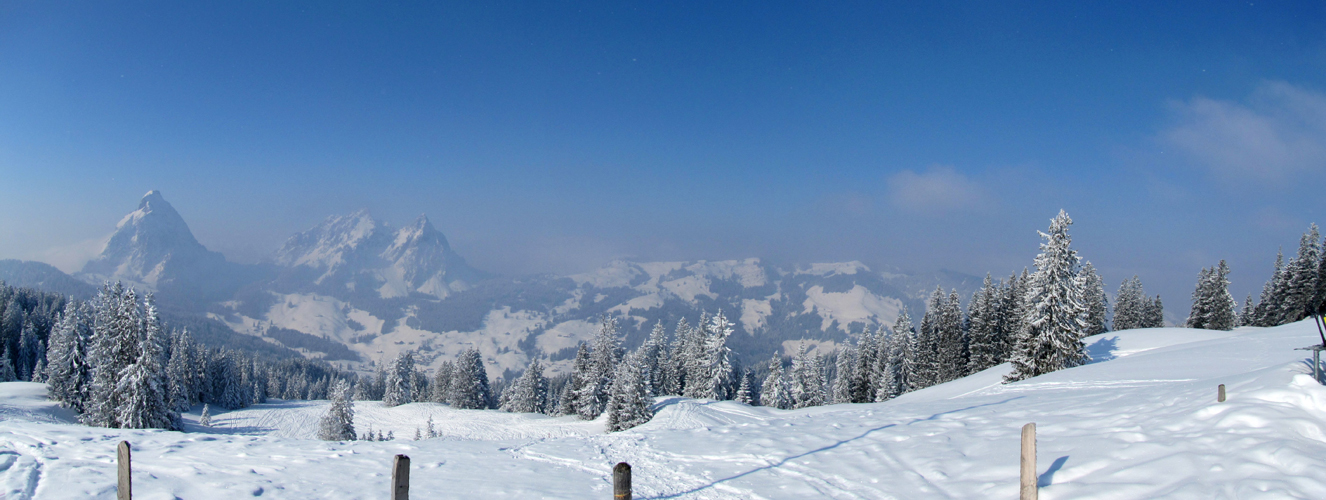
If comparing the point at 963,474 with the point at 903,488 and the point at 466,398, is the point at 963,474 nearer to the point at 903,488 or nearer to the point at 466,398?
the point at 903,488

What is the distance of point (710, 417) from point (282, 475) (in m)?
28.8

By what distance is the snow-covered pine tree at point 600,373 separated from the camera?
54.2 meters

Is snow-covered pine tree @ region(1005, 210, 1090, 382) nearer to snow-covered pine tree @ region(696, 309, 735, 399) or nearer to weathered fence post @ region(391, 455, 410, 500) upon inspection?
snow-covered pine tree @ region(696, 309, 735, 399)

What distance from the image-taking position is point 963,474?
35.9 ft

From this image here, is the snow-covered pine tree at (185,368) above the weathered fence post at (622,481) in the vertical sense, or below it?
below

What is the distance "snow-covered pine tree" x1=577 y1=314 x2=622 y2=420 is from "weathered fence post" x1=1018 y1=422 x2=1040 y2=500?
155 ft

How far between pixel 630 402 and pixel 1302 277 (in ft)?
218

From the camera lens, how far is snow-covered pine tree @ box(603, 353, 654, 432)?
1626 inches

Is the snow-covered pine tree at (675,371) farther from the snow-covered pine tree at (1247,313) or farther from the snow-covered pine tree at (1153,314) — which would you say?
the snow-covered pine tree at (1247,313)

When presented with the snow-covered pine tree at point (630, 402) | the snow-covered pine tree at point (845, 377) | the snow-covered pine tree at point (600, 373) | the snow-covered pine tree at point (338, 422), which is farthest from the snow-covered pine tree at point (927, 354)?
the snow-covered pine tree at point (338, 422)

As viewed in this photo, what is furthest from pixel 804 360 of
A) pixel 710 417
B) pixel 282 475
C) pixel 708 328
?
pixel 282 475

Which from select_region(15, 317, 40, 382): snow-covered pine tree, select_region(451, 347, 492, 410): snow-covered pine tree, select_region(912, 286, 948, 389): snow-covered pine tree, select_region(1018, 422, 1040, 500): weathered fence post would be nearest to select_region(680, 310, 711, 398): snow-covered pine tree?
select_region(912, 286, 948, 389): snow-covered pine tree

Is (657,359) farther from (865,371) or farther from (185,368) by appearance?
(185,368)

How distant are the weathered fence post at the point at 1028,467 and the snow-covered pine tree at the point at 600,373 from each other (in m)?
47.2
